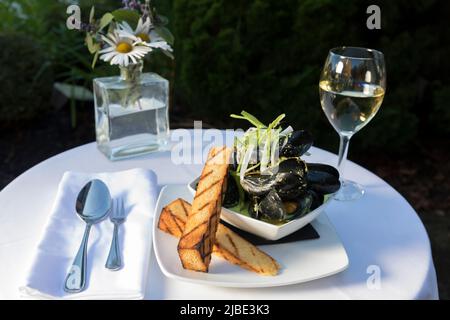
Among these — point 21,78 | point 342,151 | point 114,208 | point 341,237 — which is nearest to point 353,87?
point 342,151

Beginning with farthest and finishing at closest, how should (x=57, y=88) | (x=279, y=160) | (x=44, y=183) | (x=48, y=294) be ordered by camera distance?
(x=57, y=88), (x=44, y=183), (x=279, y=160), (x=48, y=294)

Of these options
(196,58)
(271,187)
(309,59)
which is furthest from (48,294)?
(309,59)

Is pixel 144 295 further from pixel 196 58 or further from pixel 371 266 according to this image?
pixel 196 58

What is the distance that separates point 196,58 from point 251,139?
171 centimetres

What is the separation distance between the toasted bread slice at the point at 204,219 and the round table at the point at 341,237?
45 mm

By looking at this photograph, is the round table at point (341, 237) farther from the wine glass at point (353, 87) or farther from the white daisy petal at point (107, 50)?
the white daisy petal at point (107, 50)

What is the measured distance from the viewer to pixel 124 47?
1049 millimetres

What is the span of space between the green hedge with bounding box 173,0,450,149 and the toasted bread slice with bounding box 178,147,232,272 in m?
1.69

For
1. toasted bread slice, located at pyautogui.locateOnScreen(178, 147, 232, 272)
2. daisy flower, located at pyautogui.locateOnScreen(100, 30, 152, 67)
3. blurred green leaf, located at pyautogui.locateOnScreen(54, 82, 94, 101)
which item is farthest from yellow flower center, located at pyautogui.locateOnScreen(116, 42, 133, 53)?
blurred green leaf, located at pyautogui.locateOnScreen(54, 82, 94, 101)

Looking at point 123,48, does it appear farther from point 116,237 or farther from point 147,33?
point 116,237

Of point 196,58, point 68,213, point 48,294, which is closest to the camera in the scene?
point 48,294

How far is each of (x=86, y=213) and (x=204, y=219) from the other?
0.88 ft

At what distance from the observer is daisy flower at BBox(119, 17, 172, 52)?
1.04 metres
